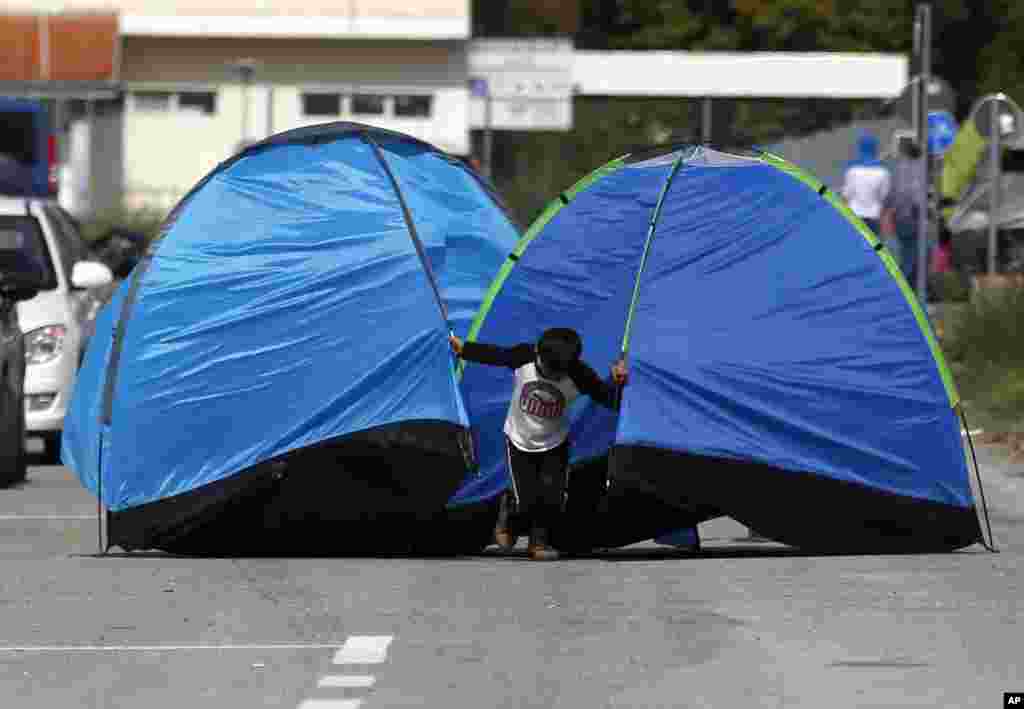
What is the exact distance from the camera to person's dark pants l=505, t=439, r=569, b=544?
42.2 ft

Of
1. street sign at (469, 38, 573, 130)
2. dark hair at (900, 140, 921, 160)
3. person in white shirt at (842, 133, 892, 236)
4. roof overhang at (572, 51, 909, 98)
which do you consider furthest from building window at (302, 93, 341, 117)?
person in white shirt at (842, 133, 892, 236)

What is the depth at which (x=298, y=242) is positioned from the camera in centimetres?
1365

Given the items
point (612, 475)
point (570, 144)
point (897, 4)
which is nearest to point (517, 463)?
point (612, 475)

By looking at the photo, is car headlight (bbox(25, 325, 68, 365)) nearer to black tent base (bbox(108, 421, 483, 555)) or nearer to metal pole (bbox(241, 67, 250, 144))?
black tent base (bbox(108, 421, 483, 555))

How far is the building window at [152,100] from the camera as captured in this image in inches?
2100

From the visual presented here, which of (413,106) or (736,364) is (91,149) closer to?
(413,106)

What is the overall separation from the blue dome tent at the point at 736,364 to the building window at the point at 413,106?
39413 mm

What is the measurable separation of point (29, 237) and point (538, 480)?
7.58 metres

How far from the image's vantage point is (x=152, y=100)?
53438mm

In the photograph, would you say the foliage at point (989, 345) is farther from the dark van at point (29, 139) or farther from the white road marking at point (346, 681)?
the dark van at point (29, 139)

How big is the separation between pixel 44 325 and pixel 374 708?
419 inches

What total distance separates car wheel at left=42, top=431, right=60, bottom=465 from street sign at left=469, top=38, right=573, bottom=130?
16282 mm

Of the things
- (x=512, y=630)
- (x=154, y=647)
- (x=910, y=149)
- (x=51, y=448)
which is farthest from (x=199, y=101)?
(x=154, y=647)

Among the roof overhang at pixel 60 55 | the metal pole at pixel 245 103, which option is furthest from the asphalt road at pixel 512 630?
the roof overhang at pixel 60 55
